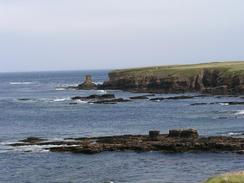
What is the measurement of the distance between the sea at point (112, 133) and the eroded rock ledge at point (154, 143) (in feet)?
6.09

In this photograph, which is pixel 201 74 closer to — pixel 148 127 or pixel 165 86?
pixel 165 86

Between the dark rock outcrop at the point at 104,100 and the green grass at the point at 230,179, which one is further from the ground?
the green grass at the point at 230,179

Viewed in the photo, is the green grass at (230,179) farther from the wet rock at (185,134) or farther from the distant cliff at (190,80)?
the distant cliff at (190,80)

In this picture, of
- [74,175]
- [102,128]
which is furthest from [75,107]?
[74,175]

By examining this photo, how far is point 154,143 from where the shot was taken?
6944 cm

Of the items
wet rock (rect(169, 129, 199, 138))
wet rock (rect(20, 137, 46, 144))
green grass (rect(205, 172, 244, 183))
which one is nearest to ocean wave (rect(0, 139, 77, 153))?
wet rock (rect(20, 137, 46, 144))

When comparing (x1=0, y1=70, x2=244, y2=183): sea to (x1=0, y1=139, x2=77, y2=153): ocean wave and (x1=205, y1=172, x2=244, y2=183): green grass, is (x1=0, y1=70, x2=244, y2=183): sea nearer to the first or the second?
(x1=0, y1=139, x2=77, y2=153): ocean wave

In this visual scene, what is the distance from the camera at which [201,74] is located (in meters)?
163

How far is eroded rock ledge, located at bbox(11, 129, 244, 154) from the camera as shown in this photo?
66.6 meters

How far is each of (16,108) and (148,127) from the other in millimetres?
52899

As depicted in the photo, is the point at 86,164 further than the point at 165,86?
No

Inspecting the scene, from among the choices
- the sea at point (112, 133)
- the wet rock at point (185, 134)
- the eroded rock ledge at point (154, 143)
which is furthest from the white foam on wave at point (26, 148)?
the wet rock at point (185, 134)

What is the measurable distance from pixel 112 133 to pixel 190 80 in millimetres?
82893

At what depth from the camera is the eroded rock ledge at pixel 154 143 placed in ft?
218
